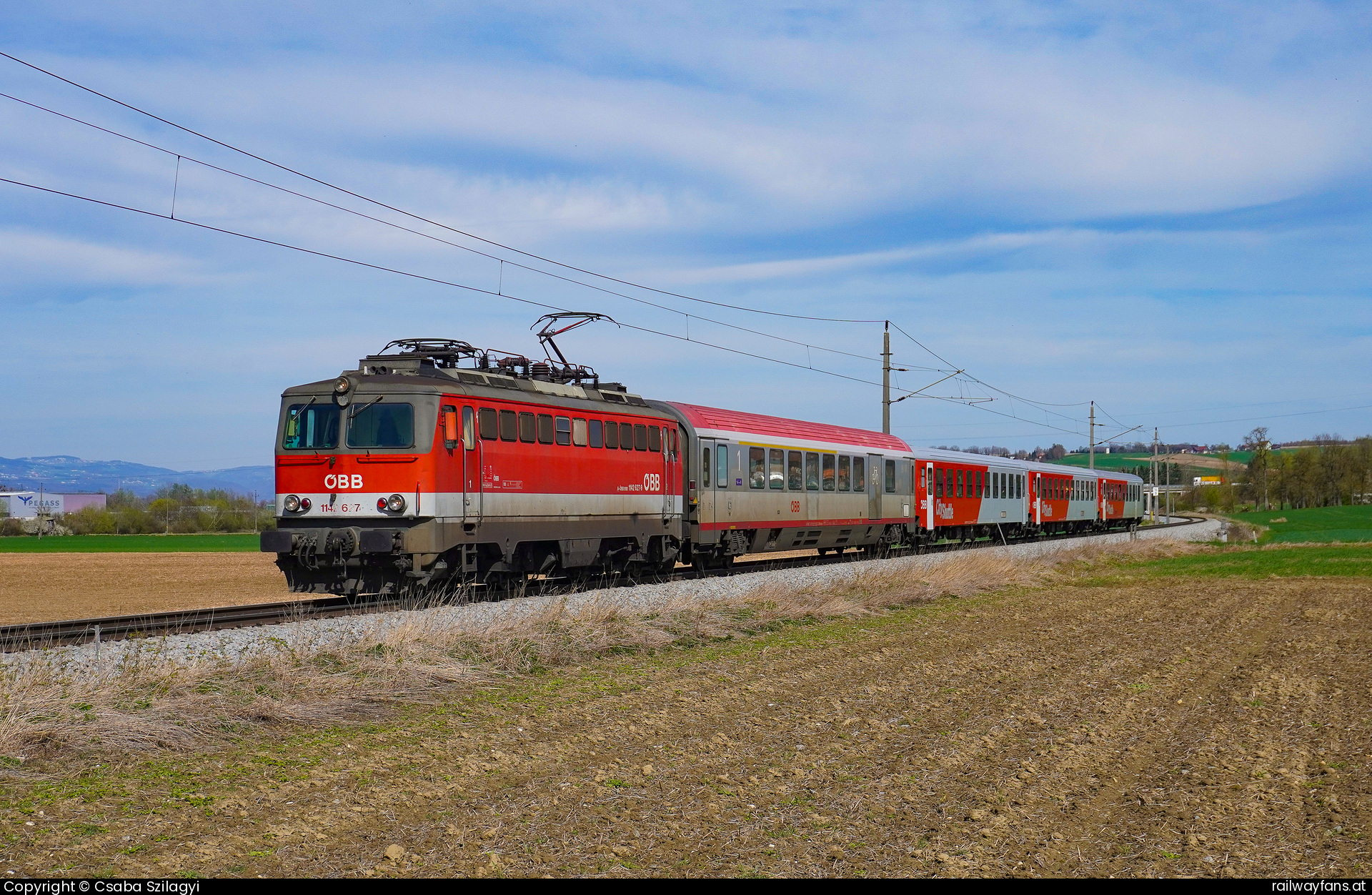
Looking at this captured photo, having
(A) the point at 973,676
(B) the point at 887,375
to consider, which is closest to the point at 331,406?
(A) the point at 973,676

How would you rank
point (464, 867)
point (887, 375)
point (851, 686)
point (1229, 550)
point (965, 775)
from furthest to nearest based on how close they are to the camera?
1. point (1229, 550)
2. point (887, 375)
3. point (851, 686)
4. point (965, 775)
5. point (464, 867)

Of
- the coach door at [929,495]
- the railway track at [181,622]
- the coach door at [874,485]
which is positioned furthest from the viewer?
the coach door at [929,495]

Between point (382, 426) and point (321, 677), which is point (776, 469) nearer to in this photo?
point (382, 426)

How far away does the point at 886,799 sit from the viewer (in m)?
7.34

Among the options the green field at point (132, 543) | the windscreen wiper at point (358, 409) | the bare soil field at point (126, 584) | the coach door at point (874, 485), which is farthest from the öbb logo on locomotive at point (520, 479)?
the green field at point (132, 543)

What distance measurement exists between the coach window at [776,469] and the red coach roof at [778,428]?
42 centimetres

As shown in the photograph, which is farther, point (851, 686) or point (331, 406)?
point (331, 406)

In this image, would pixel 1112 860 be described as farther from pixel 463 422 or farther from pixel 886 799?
pixel 463 422

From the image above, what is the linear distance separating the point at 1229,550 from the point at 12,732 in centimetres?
4528

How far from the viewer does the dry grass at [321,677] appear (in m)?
8.70

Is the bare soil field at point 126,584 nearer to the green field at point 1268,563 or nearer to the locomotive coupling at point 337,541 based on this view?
the locomotive coupling at point 337,541

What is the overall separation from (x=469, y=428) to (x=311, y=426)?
7.95 ft

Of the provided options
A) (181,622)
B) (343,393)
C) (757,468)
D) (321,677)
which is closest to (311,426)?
(343,393)

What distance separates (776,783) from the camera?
7777 millimetres
